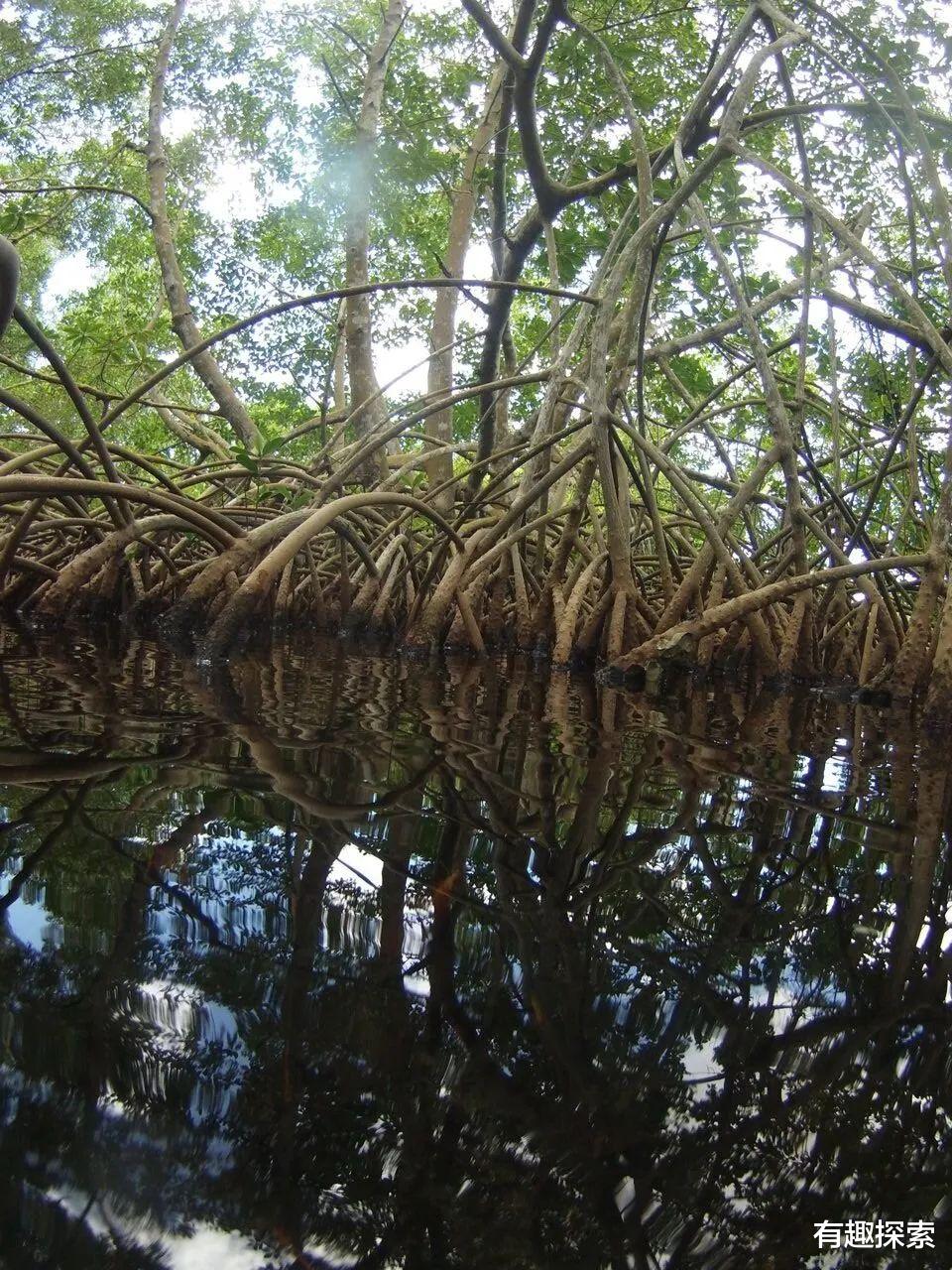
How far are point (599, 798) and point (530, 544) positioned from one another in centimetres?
353

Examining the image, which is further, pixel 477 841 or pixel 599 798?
pixel 599 798

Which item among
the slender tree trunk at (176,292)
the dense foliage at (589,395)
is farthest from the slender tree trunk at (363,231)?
the slender tree trunk at (176,292)

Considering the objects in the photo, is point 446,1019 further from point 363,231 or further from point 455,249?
point 455,249

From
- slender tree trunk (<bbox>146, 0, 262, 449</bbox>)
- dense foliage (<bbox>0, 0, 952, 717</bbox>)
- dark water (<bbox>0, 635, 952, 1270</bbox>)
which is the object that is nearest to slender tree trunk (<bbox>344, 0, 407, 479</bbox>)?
dense foliage (<bbox>0, 0, 952, 717</bbox>)

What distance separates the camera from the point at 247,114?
987cm

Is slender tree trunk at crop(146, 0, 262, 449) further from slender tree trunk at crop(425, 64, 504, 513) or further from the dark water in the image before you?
the dark water

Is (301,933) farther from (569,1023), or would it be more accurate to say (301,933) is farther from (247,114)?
(247,114)

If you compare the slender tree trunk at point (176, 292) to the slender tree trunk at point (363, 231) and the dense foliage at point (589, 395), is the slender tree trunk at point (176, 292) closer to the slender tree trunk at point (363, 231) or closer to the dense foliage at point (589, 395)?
the dense foliage at point (589, 395)

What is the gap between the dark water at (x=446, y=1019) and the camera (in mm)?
473

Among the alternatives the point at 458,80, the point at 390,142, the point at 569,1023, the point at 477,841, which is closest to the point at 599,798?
the point at 477,841

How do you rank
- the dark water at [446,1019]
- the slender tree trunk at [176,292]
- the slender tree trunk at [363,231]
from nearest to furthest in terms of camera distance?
1. the dark water at [446,1019]
2. the slender tree trunk at [363,231]
3. the slender tree trunk at [176,292]

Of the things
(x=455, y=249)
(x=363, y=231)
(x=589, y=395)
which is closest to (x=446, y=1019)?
(x=589, y=395)

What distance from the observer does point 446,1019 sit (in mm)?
674

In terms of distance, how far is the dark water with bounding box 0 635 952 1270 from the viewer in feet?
1.55
